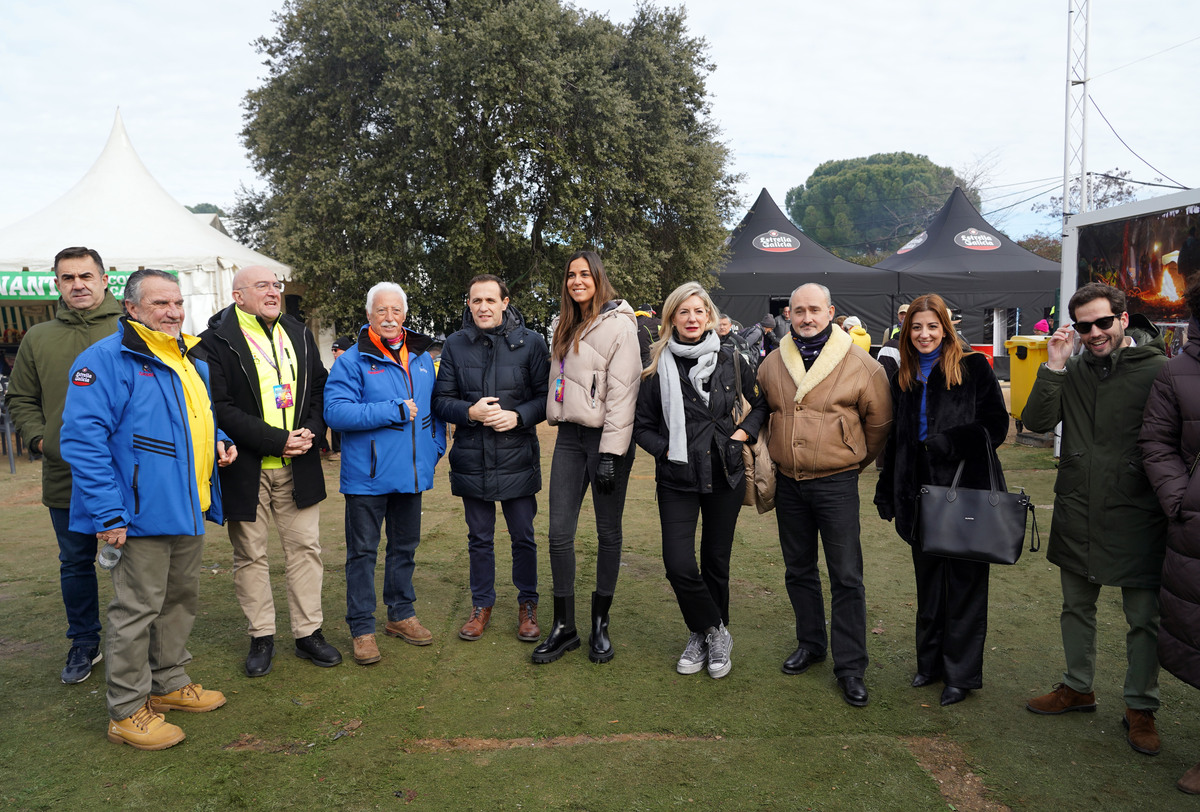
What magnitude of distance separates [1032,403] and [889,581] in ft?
7.00

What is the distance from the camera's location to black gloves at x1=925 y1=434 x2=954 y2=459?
3.28 metres

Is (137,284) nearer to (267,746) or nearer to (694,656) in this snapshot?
(267,746)

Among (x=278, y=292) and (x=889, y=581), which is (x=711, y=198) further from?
(x=278, y=292)

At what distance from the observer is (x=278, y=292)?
368 centimetres

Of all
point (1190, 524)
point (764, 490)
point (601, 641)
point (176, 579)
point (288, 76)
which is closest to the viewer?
point (1190, 524)

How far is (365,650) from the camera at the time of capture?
3.81 m

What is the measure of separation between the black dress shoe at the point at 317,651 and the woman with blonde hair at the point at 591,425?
0.99 meters

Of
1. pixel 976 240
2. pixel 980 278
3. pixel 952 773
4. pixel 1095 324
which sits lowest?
pixel 952 773

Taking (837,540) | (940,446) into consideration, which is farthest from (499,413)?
(940,446)

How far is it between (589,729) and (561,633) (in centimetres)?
77

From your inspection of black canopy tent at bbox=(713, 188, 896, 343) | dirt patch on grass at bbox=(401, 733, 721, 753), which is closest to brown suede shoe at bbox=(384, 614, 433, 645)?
dirt patch on grass at bbox=(401, 733, 721, 753)

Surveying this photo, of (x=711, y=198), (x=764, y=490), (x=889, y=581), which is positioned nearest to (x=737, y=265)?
(x=711, y=198)

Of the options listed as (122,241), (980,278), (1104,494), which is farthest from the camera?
(980,278)

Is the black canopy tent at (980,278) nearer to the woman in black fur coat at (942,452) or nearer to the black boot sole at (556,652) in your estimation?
the woman in black fur coat at (942,452)
